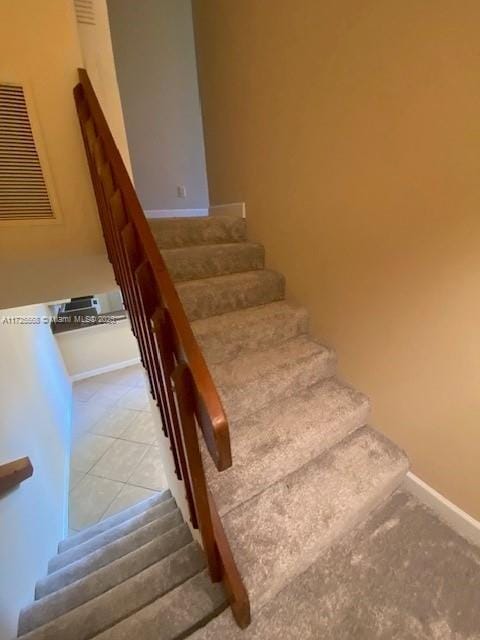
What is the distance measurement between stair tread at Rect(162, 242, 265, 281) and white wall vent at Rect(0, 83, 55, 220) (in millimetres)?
681

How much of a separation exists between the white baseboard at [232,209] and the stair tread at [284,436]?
1.46 m

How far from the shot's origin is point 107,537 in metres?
1.75

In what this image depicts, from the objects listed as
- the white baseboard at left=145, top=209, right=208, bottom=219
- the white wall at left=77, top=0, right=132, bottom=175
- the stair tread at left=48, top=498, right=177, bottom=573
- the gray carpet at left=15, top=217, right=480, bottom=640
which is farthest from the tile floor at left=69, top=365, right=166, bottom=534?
the white wall at left=77, top=0, right=132, bottom=175

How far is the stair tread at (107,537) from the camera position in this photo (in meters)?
1.73

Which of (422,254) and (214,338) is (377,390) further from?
(214,338)

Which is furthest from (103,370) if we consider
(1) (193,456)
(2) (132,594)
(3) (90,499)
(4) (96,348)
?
(1) (193,456)

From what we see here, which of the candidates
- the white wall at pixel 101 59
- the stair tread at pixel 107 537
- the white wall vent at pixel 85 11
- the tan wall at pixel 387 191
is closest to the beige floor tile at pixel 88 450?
the stair tread at pixel 107 537

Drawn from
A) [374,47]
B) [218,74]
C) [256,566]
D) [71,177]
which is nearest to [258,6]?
[218,74]

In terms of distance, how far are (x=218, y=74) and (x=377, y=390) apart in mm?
2548

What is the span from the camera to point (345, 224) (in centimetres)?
138

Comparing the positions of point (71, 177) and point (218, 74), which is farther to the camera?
point (218, 74)

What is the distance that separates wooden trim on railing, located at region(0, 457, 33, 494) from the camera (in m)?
1.25

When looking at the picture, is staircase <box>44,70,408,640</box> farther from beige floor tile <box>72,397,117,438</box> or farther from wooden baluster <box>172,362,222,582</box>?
beige floor tile <box>72,397,117,438</box>

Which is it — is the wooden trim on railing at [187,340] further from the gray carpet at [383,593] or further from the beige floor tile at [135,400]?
the beige floor tile at [135,400]
